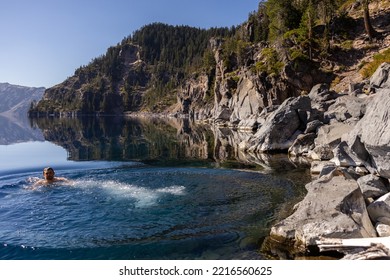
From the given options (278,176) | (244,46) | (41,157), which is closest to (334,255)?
(278,176)

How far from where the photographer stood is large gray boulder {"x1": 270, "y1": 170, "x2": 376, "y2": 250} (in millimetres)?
12547

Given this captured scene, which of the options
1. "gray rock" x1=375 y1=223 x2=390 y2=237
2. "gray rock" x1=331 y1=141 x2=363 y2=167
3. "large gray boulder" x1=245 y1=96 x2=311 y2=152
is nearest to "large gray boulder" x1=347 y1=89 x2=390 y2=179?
"gray rock" x1=375 y1=223 x2=390 y2=237

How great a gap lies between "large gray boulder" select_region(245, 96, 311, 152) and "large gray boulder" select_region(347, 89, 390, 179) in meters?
23.3

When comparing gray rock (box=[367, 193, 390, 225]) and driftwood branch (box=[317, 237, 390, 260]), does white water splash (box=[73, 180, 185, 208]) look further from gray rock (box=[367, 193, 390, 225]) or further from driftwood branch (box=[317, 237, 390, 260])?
gray rock (box=[367, 193, 390, 225])

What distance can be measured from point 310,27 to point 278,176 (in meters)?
70.9

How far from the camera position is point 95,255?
44.7 ft

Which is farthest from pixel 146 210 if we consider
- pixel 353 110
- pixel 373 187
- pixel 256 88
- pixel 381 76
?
pixel 256 88

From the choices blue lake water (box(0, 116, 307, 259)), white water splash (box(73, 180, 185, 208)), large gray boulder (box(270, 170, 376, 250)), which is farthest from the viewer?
white water splash (box(73, 180, 185, 208))

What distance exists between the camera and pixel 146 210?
19.0m

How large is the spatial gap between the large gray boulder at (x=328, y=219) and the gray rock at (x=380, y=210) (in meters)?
0.54

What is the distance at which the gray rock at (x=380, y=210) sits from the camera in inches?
540
